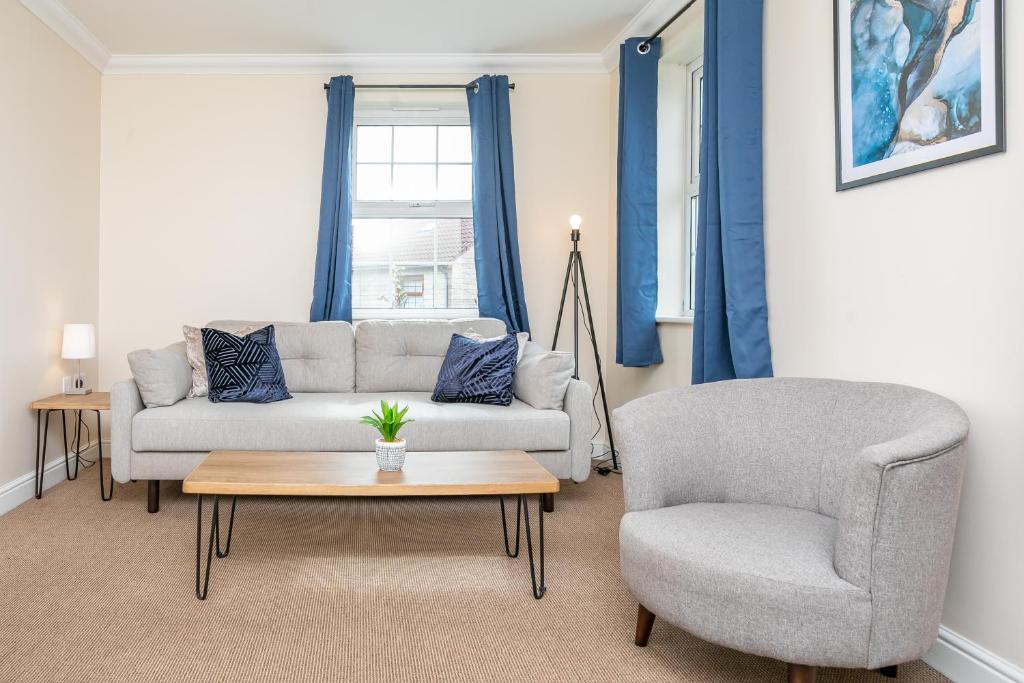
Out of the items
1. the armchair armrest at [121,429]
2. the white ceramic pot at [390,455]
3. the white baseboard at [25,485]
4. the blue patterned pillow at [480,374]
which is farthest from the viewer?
the blue patterned pillow at [480,374]

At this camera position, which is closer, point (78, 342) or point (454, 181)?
point (78, 342)

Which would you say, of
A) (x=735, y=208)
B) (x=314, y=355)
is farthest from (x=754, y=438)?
(x=314, y=355)

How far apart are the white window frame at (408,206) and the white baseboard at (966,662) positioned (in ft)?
9.94

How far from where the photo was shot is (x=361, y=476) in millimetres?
2229

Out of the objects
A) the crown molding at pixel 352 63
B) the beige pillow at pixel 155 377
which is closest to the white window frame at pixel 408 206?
the crown molding at pixel 352 63

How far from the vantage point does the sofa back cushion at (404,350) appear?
12.2 ft

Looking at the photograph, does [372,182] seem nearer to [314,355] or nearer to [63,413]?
[314,355]

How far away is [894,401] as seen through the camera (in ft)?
5.89

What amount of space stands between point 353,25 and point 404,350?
180 cm

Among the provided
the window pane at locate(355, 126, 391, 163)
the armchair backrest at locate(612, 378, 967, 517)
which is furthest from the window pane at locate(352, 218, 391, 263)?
the armchair backrest at locate(612, 378, 967, 517)

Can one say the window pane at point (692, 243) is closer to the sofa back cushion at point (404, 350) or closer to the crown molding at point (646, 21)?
the crown molding at point (646, 21)

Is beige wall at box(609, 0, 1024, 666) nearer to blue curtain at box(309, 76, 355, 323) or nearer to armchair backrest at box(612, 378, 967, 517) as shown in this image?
armchair backrest at box(612, 378, 967, 517)

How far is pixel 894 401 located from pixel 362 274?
3.27 metres

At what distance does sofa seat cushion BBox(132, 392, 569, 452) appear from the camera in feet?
9.89
